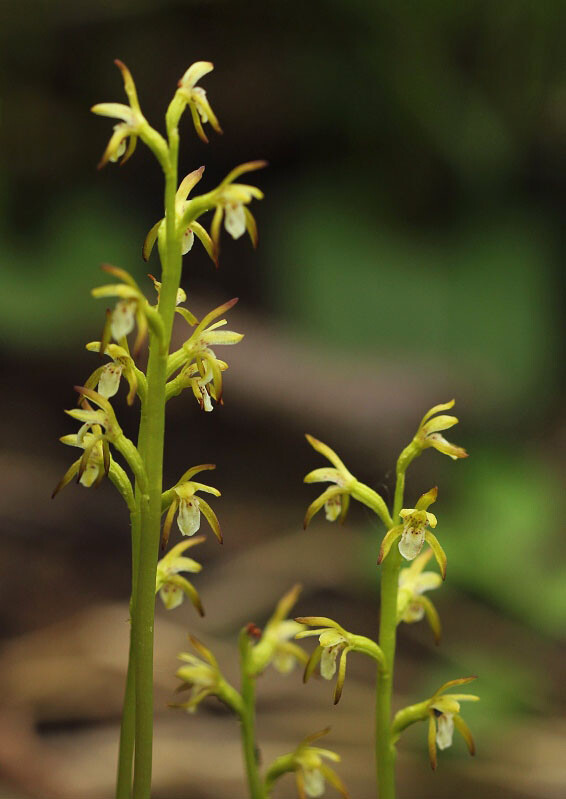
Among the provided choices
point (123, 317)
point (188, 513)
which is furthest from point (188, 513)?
point (123, 317)

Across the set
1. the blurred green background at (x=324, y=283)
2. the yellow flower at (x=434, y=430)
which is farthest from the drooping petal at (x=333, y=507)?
the blurred green background at (x=324, y=283)

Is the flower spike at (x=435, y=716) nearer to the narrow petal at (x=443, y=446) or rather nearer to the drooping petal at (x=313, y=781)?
the drooping petal at (x=313, y=781)

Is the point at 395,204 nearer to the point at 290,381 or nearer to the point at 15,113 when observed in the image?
the point at 290,381

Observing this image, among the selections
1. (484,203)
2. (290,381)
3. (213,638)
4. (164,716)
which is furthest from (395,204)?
(164,716)

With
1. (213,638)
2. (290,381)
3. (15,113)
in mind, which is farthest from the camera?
(15,113)

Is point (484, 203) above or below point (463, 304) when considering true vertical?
above

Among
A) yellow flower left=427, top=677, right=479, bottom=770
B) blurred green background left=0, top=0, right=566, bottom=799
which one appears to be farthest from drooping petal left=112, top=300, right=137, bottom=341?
blurred green background left=0, top=0, right=566, bottom=799
